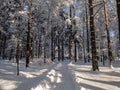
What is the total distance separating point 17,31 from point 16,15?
153 centimetres

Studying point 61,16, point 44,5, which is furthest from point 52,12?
point 61,16

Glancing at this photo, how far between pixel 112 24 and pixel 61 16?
10752 mm

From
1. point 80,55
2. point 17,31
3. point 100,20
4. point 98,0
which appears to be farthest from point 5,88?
point 80,55

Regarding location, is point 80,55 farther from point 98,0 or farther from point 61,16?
point 98,0

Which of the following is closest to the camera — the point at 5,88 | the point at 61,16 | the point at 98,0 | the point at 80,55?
the point at 5,88

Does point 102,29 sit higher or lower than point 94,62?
higher

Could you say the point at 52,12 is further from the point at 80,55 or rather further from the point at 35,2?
the point at 80,55

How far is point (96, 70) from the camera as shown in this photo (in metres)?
19.4

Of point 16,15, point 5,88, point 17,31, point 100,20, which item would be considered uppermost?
point 100,20

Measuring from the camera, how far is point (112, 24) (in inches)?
1534

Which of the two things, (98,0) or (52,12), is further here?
(52,12)

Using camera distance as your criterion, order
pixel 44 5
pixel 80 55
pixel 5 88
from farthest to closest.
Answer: pixel 80 55 → pixel 44 5 → pixel 5 88

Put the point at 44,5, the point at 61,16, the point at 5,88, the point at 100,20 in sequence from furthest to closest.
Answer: the point at 61,16 < the point at 100,20 < the point at 44,5 < the point at 5,88

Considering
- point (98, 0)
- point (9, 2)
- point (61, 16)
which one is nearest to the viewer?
point (9, 2)
